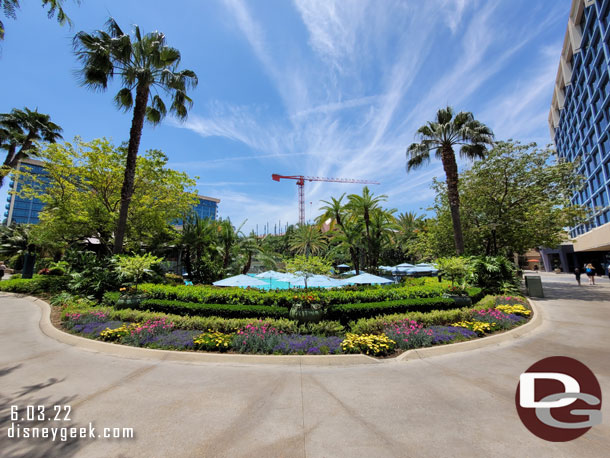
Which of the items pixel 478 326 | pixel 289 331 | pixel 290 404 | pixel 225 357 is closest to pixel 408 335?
pixel 478 326

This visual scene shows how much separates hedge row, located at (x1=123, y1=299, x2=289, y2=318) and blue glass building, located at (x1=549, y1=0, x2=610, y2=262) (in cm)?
3459

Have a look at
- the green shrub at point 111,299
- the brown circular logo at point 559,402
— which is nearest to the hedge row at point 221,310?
the green shrub at point 111,299

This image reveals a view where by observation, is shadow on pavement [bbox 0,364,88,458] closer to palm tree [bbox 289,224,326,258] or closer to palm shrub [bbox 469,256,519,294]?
palm shrub [bbox 469,256,519,294]

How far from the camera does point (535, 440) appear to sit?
329cm

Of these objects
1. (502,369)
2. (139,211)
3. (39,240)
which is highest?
(139,211)

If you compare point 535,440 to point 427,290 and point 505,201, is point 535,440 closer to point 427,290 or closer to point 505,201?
point 427,290

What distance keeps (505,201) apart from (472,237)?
3.59 metres

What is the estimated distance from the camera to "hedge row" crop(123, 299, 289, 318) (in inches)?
372

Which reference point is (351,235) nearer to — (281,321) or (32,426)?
(281,321)

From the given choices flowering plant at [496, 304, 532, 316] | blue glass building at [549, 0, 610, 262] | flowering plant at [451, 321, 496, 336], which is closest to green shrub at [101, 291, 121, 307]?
flowering plant at [451, 321, 496, 336]

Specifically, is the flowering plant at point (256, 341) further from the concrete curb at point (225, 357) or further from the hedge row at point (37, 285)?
the hedge row at point (37, 285)

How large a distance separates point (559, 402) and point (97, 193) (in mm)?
24380

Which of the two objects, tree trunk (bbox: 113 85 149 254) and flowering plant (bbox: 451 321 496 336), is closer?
flowering plant (bbox: 451 321 496 336)

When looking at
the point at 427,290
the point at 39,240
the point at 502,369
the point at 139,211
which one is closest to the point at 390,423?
the point at 502,369
